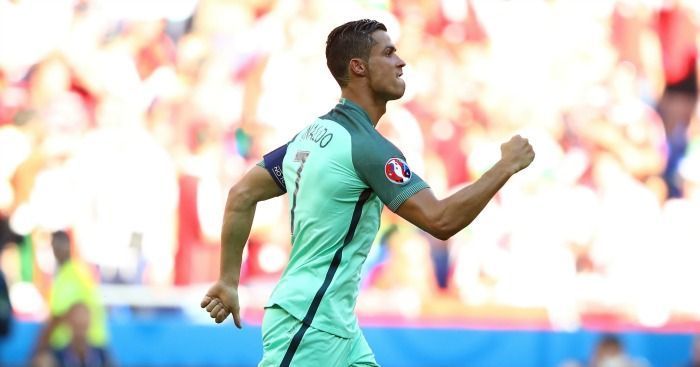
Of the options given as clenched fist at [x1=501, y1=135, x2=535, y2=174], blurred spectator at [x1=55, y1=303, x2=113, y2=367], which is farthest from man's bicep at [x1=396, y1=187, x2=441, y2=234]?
blurred spectator at [x1=55, y1=303, x2=113, y2=367]

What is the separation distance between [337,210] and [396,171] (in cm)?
28

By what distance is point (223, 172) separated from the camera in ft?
40.4

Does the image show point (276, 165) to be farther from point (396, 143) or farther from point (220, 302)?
point (396, 143)

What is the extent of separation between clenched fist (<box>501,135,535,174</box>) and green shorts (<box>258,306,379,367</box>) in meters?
0.85

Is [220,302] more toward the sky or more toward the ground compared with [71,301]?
more toward the ground

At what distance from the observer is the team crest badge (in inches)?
180

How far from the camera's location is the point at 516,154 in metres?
4.48

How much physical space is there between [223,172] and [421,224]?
7881mm

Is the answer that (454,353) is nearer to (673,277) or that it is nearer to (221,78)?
(673,277)

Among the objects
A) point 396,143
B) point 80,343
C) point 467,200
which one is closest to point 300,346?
point 467,200

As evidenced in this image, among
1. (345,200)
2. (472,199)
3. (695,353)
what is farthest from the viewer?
(695,353)

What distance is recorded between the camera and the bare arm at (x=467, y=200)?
175 inches

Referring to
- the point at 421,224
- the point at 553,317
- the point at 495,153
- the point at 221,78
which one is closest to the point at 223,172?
the point at 221,78

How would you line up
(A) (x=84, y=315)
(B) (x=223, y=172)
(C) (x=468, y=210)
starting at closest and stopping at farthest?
(C) (x=468, y=210), (A) (x=84, y=315), (B) (x=223, y=172)
